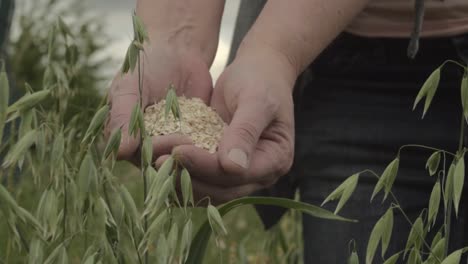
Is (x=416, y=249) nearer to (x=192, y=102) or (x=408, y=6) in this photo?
(x=192, y=102)

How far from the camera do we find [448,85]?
58.4 inches

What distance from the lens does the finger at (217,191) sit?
3.89 ft

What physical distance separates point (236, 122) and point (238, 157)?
0.19 feet

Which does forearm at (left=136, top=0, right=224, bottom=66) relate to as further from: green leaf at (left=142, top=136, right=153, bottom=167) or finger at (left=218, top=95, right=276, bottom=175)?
green leaf at (left=142, top=136, right=153, bottom=167)

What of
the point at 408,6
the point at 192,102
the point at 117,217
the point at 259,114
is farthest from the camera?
the point at 408,6

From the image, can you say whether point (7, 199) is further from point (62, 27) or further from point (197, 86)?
point (197, 86)

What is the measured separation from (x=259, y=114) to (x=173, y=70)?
0.21 meters

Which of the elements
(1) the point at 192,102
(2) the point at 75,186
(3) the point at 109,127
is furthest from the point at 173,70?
(2) the point at 75,186

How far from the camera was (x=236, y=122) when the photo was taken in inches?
46.0

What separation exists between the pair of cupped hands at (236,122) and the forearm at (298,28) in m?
0.01

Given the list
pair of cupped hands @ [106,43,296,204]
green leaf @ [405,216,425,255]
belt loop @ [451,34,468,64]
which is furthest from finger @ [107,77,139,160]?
belt loop @ [451,34,468,64]

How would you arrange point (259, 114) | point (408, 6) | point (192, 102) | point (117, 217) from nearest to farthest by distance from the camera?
point (117, 217) → point (259, 114) → point (192, 102) → point (408, 6)

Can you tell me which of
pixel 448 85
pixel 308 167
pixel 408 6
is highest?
pixel 408 6

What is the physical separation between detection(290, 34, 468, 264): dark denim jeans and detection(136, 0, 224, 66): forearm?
→ 0.65 feet
